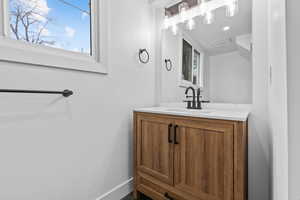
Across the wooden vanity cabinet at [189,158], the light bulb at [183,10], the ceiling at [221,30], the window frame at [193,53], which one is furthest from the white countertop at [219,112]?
Answer: the light bulb at [183,10]

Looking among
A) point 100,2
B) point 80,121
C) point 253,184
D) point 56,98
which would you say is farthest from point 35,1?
point 253,184

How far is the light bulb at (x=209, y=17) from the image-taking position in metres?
1.60

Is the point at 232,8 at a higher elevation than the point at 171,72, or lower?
higher

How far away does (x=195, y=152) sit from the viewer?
1.15 metres

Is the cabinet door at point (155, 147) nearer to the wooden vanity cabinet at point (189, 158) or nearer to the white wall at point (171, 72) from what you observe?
the wooden vanity cabinet at point (189, 158)

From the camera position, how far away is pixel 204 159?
1.10 metres

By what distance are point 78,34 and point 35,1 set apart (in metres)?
0.34

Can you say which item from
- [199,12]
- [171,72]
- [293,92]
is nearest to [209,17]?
[199,12]

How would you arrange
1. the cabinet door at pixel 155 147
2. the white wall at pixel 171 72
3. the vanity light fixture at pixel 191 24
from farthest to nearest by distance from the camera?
the white wall at pixel 171 72 → the vanity light fixture at pixel 191 24 → the cabinet door at pixel 155 147

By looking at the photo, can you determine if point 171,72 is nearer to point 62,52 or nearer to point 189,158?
point 189,158

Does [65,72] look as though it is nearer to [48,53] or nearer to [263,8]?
[48,53]

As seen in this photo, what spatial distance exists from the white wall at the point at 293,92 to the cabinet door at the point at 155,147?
0.93 metres

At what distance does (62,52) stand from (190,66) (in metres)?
1.29

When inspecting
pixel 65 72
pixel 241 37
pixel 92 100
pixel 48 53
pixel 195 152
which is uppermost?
pixel 241 37
